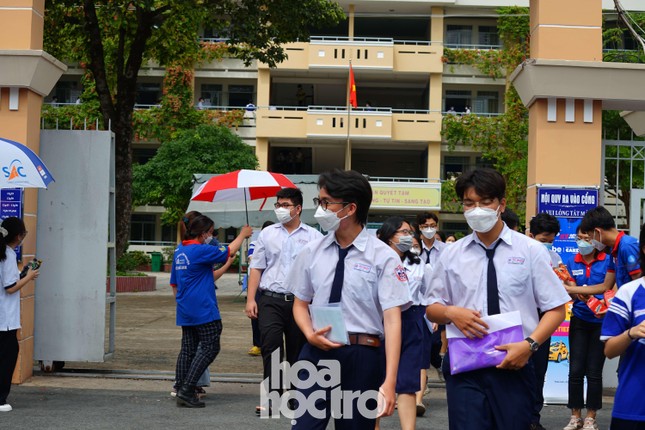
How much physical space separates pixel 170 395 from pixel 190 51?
16.9m

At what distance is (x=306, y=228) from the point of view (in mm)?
8766

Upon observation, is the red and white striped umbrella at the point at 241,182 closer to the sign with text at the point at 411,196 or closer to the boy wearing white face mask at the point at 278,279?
the boy wearing white face mask at the point at 278,279

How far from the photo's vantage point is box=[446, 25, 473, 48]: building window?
46.2 metres

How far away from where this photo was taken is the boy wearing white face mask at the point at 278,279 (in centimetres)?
840

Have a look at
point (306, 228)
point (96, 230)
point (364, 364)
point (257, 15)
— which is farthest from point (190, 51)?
point (364, 364)

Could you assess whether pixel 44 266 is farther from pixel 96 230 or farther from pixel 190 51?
pixel 190 51

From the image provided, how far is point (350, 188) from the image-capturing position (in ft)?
16.1

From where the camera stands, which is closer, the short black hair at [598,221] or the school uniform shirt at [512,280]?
the school uniform shirt at [512,280]

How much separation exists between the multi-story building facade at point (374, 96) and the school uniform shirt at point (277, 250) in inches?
1317

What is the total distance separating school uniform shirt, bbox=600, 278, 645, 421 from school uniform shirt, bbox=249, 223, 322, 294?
4.34m

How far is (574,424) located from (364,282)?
4200 millimetres

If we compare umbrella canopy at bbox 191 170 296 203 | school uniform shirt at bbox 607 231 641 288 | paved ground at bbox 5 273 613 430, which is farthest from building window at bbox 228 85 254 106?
school uniform shirt at bbox 607 231 641 288

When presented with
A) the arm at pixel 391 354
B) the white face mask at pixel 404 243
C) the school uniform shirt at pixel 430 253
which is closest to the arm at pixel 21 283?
the white face mask at pixel 404 243

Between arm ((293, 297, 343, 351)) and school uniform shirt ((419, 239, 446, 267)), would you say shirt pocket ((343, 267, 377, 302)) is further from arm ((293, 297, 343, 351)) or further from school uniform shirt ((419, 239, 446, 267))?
school uniform shirt ((419, 239, 446, 267))
